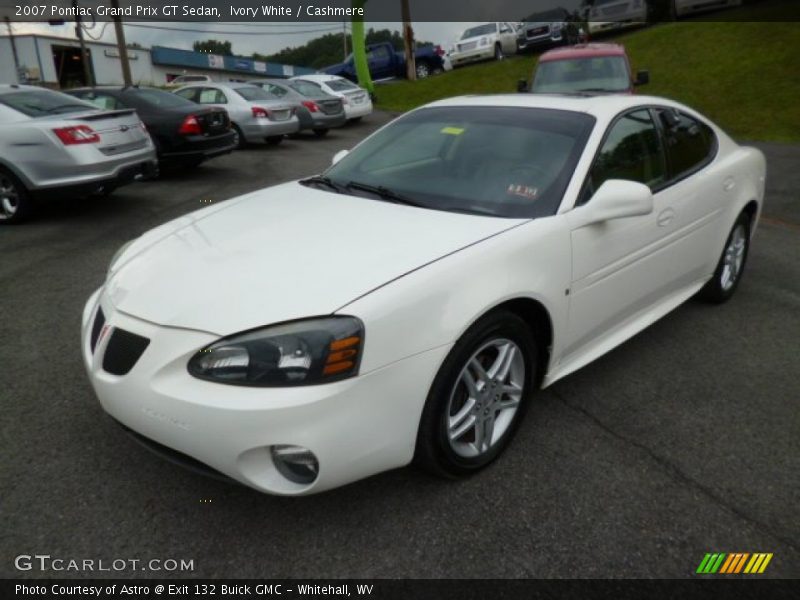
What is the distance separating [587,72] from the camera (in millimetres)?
10219

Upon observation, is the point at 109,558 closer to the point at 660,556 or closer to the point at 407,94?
the point at 660,556

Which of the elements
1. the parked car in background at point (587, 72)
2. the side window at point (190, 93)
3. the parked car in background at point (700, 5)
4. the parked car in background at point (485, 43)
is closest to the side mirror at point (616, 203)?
the parked car in background at point (587, 72)

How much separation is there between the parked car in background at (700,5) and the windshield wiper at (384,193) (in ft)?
69.8

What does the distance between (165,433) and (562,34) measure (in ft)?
73.5

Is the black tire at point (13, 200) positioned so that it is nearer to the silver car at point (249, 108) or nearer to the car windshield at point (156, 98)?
the car windshield at point (156, 98)

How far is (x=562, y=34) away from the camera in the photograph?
21.3 m

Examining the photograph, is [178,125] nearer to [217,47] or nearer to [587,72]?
[587,72]

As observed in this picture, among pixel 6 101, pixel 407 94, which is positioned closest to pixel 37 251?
pixel 6 101

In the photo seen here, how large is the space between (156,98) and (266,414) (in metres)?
8.89

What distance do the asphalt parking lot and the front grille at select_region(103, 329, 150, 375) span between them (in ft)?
1.83

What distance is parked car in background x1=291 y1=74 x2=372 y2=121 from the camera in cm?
1605

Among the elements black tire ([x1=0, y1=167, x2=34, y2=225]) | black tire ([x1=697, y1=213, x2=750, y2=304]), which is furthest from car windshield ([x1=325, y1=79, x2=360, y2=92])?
black tire ([x1=697, y1=213, x2=750, y2=304])

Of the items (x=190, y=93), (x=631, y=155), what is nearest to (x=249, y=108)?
(x=190, y=93)

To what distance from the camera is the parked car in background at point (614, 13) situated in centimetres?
2038
